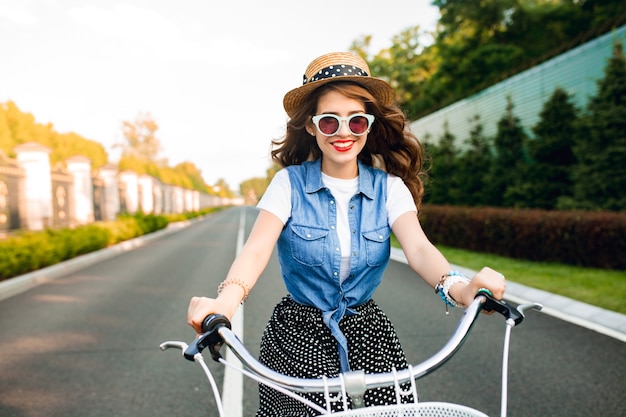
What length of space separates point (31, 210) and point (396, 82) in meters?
30.8

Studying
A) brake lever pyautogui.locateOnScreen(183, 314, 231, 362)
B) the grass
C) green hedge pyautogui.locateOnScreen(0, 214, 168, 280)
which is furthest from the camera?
green hedge pyautogui.locateOnScreen(0, 214, 168, 280)

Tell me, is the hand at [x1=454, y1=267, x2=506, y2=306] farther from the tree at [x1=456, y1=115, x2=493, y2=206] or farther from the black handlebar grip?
the tree at [x1=456, y1=115, x2=493, y2=206]

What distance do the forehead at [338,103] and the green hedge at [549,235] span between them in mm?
8357

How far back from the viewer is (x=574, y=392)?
3.85 metres

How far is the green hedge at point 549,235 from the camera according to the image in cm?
910

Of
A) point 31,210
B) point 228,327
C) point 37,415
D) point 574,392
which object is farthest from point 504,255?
point 31,210

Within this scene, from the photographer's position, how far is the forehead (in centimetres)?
197

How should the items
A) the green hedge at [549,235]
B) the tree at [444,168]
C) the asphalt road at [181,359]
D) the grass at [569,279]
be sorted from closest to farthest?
the asphalt road at [181,359] < the grass at [569,279] < the green hedge at [549,235] < the tree at [444,168]

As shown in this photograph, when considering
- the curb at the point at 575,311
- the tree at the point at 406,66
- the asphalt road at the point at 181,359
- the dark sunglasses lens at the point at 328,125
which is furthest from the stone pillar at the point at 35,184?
the tree at the point at 406,66

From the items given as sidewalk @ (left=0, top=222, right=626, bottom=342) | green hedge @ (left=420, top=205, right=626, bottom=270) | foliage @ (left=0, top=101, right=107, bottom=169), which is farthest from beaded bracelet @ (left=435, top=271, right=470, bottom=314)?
foliage @ (left=0, top=101, right=107, bottom=169)

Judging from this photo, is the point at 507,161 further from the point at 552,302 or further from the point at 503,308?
the point at 503,308

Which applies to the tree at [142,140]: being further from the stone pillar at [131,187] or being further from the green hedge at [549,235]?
the green hedge at [549,235]

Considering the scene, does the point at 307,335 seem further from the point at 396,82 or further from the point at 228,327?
the point at 396,82

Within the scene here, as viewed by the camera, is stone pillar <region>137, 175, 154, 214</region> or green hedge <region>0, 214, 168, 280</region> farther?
stone pillar <region>137, 175, 154, 214</region>
